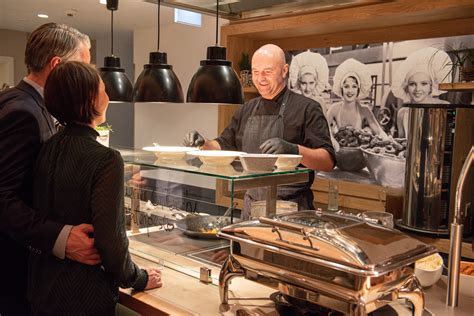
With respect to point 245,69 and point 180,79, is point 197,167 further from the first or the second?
point 180,79

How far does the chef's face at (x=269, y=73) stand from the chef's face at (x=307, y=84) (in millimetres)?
1279

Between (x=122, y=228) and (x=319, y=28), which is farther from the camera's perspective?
(x=319, y=28)

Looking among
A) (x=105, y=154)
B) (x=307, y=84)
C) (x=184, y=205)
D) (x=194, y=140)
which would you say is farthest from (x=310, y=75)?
(x=105, y=154)

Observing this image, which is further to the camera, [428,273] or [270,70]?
→ [270,70]

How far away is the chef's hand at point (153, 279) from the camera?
1.47 meters

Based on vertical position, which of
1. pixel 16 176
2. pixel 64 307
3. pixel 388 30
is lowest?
pixel 64 307

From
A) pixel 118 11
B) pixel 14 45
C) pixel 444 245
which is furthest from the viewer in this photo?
pixel 14 45

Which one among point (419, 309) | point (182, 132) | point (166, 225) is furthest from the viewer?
point (182, 132)

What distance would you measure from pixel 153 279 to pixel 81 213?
33cm

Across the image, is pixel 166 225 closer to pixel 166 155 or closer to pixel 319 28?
pixel 166 155

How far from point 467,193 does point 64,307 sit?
8.28 ft

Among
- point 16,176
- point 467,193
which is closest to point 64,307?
point 16,176

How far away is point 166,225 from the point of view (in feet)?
5.97

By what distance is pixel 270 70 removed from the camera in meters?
2.96
